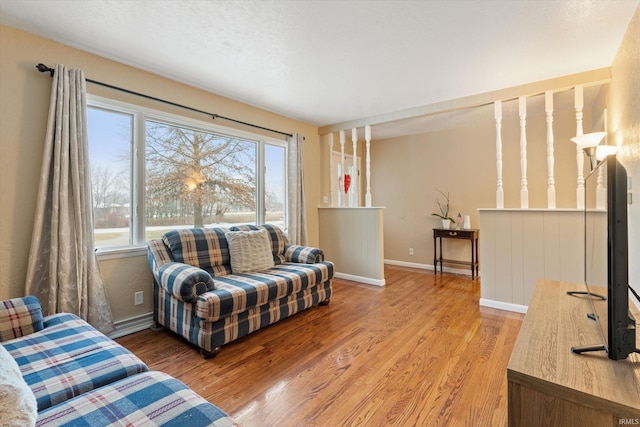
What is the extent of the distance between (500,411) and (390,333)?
1052mm

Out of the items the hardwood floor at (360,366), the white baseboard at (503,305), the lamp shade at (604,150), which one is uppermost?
the lamp shade at (604,150)

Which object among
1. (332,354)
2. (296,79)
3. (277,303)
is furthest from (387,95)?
(332,354)

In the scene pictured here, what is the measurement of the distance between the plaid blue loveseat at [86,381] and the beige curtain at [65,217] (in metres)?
0.53

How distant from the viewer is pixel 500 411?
157 centimetres

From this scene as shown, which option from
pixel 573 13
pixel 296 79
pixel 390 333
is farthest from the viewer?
pixel 296 79

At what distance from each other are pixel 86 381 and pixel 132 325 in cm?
169

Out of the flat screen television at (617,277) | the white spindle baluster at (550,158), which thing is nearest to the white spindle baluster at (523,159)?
the white spindle baluster at (550,158)

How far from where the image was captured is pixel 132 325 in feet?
8.68

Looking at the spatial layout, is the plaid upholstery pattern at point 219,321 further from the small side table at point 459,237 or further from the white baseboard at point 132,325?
the small side table at point 459,237

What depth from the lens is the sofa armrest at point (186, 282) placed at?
2.16 meters

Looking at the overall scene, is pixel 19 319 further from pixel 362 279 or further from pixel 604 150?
pixel 604 150

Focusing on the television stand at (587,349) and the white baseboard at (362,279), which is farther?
the white baseboard at (362,279)

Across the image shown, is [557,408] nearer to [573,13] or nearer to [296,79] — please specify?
[573,13]

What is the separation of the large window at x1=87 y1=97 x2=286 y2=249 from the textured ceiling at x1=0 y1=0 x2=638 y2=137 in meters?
0.54
